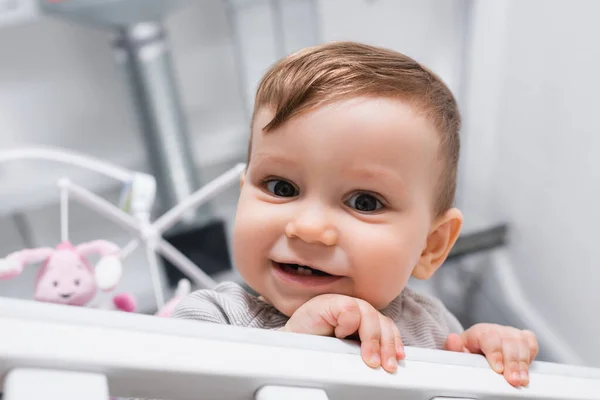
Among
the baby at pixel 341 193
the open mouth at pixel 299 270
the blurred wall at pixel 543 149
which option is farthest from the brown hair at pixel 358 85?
the blurred wall at pixel 543 149

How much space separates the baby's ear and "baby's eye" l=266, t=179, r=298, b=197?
0.16m

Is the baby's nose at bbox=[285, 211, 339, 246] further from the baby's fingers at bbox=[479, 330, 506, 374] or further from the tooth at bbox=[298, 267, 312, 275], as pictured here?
the baby's fingers at bbox=[479, 330, 506, 374]

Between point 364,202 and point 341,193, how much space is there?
29 mm

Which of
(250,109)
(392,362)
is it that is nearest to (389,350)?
(392,362)

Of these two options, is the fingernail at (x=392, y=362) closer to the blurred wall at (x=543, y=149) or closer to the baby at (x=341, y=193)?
the baby at (x=341, y=193)

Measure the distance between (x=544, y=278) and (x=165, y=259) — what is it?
908mm

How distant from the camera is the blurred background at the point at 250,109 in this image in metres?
1.17

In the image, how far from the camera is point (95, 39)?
4.40 feet

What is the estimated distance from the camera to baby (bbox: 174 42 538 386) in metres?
0.49

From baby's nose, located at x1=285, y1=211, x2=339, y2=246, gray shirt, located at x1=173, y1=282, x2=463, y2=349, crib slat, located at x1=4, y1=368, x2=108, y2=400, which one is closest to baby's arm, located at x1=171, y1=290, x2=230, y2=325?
gray shirt, located at x1=173, y1=282, x2=463, y2=349

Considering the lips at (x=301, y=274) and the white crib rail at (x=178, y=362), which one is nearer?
the white crib rail at (x=178, y=362)

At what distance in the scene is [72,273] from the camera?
820 mm

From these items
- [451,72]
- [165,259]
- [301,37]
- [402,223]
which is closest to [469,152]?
[451,72]

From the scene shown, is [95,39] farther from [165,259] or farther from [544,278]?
[544,278]
